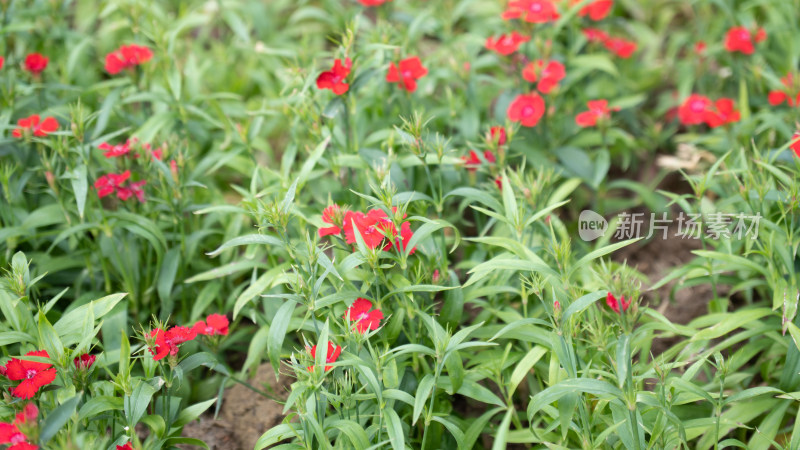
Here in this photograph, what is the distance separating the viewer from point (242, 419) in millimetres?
2803

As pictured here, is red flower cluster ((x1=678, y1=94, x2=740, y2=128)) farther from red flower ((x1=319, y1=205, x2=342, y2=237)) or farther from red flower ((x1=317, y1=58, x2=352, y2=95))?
red flower ((x1=319, y1=205, x2=342, y2=237))

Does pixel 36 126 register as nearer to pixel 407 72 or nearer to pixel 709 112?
pixel 407 72

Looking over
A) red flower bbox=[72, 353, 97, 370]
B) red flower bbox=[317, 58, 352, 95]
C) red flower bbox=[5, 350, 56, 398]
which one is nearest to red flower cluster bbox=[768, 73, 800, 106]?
red flower bbox=[317, 58, 352, 95]

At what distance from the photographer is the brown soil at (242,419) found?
8.84 feet

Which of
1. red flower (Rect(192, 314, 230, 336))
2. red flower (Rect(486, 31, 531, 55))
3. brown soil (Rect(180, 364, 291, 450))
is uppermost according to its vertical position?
red flower (Rect(486, 31, 531, 55))

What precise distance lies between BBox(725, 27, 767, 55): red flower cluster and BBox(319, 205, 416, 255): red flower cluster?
2.27 m

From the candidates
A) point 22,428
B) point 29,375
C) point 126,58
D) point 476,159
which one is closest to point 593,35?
point 476,159

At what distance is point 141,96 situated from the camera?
3215mm

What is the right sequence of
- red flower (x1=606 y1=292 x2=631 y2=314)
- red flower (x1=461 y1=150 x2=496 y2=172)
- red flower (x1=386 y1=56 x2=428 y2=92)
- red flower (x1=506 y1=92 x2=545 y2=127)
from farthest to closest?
red flower (x1=506 y1=92 x2=545 y2=127), red flower (x1=386 y1=56 x2=428 y2=92), red flower (x1=461 y1=150 x2=496 y2=172), red flower (x1=606 y1=292 x2=631 y2=314)

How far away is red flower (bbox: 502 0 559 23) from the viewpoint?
130 inches

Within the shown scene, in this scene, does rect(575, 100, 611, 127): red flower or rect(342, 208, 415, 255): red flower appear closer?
rect(342, 208, 415, 255): red flower

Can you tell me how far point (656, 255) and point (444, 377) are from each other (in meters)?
1.70

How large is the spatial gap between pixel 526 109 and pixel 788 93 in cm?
123

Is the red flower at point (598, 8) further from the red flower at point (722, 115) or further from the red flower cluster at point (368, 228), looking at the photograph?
the red flower cluster at point (368, 228)
